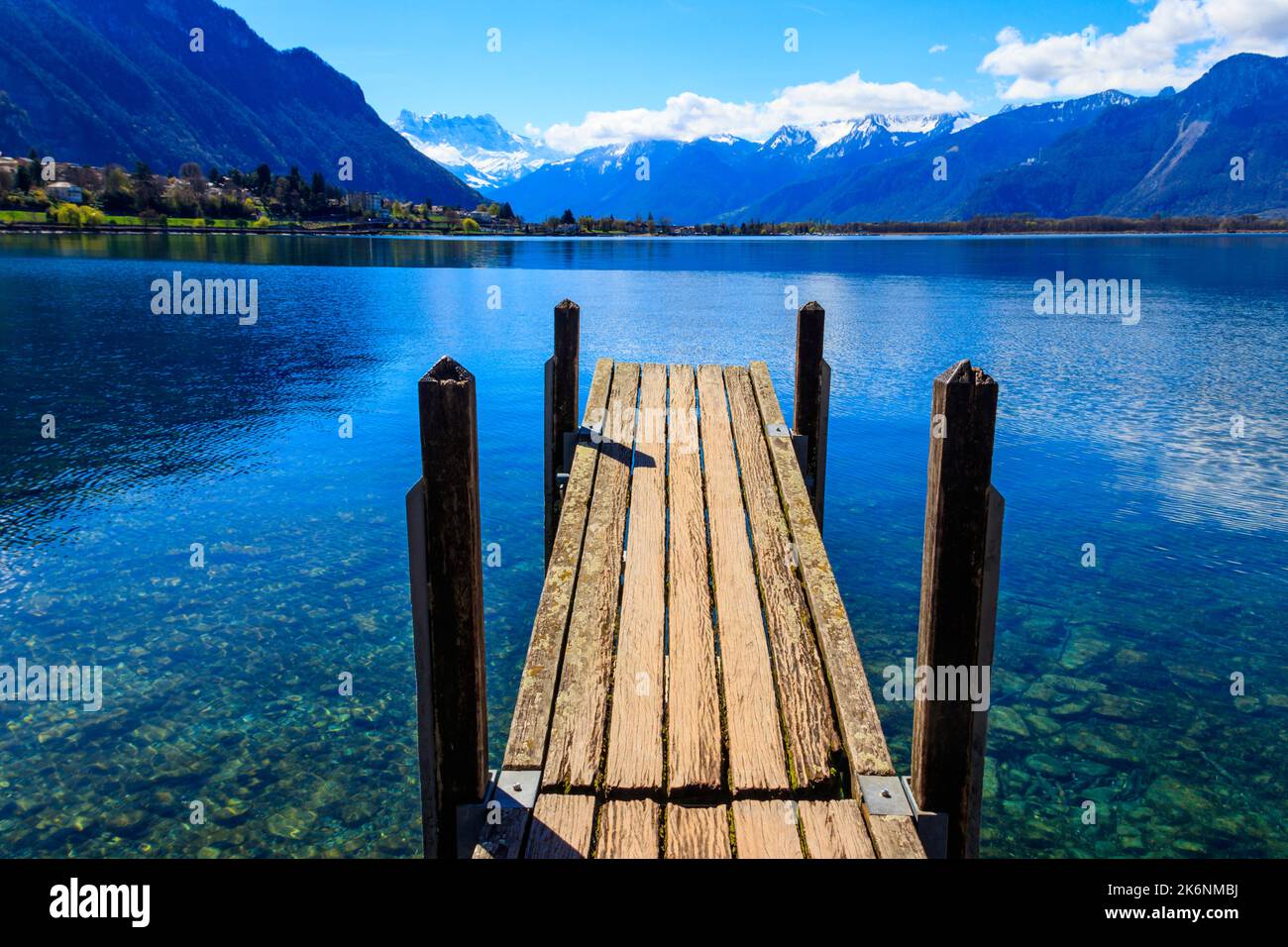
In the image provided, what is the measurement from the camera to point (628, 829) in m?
5.81

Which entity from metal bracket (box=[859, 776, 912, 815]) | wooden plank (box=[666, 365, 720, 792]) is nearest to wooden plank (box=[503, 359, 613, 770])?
wooden plank (box=[666, 365, 720, 792])

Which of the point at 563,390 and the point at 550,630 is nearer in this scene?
the point at 550,630

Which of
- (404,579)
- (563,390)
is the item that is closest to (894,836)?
(563,390)

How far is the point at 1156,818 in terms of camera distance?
9.28 m

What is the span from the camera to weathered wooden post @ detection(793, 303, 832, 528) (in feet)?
43.1

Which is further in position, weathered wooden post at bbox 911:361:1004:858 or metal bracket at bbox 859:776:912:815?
metal bracket at bbox 859:776:912:815

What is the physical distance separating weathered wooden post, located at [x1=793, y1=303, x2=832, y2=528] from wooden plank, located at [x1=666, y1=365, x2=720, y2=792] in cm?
194

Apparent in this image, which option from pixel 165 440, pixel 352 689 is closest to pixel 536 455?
pixel 165 440

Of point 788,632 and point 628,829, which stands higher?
point 788,632

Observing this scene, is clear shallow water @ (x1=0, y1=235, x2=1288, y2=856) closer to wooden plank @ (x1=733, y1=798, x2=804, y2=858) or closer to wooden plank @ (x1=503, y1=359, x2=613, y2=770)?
wooden plank @ (x1=503, y1=359, x2=613, y2=770)

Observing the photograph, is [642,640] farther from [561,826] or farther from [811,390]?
[811,390]

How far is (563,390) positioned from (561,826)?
8455 mm
